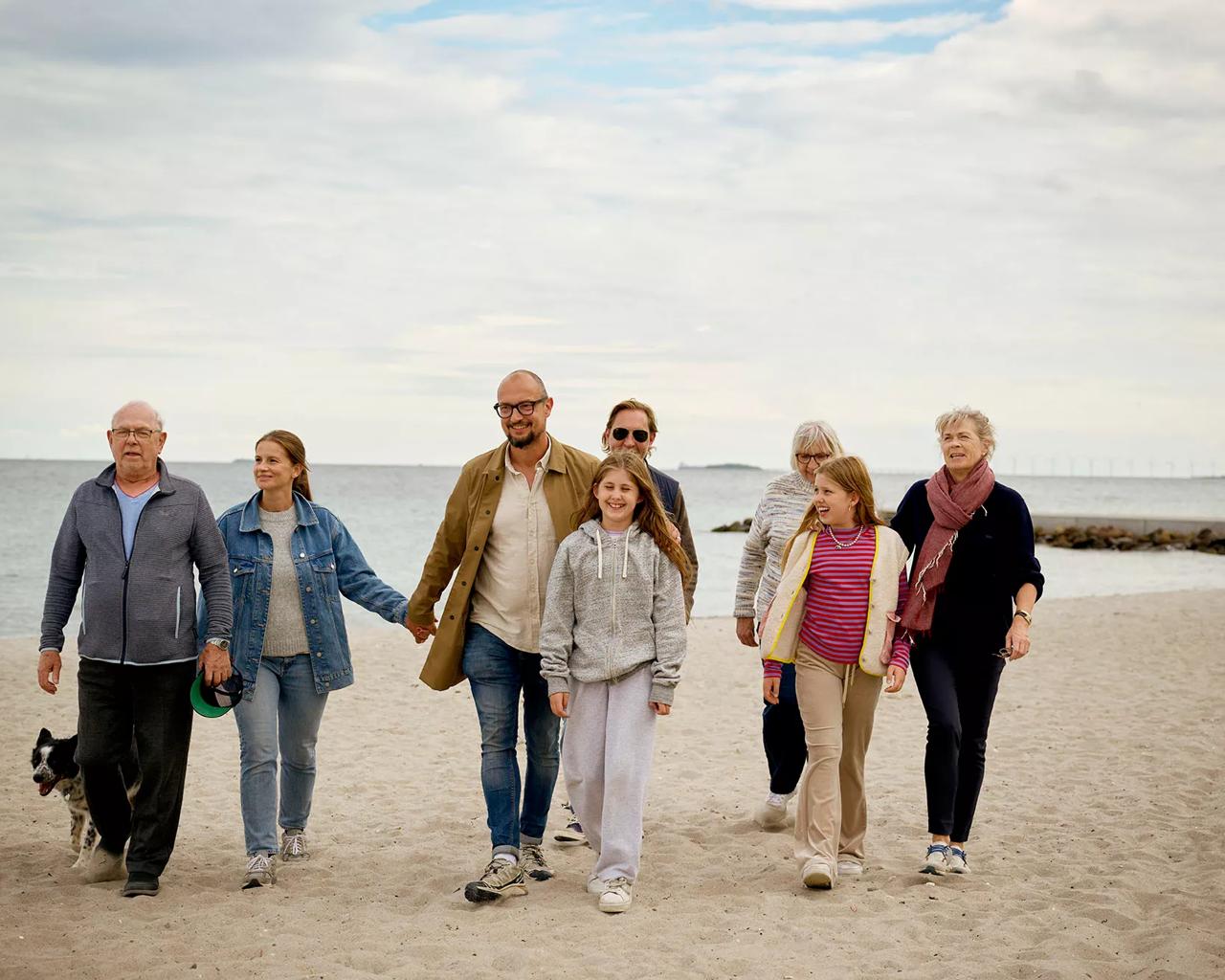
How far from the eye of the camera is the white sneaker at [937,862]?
5277 millimetres

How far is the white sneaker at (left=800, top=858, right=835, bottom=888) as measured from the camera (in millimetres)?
4977

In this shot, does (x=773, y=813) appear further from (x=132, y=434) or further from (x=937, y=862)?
(x=132, y=434)

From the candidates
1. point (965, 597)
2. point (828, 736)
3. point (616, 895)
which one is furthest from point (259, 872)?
point (965, 597)

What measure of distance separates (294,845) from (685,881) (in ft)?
6.23

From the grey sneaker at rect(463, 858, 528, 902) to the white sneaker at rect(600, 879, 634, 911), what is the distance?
0.38 m

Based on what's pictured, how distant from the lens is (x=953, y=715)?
507cm

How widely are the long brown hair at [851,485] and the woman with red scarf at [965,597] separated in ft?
0.94

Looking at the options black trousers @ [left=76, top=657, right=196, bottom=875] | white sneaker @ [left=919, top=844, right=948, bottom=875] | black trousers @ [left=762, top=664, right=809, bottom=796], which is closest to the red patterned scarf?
black trousers @ [left=762, top=664, right=809, bottom=796]

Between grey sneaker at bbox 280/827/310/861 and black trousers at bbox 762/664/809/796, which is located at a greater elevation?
black trousers at bbox 762/664/809/796

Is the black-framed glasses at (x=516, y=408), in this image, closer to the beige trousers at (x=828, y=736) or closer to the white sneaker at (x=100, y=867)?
the beige trousers at (x=828, y=736)

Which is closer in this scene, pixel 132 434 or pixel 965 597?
pixel 132 434

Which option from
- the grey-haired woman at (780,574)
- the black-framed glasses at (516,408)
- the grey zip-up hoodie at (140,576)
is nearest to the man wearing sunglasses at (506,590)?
the black-framed glasses at (516,408)

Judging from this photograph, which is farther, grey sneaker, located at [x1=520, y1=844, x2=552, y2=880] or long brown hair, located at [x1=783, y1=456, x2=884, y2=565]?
grey sneaker, located at [x1=520, y1=844, x2=552, y2=880]

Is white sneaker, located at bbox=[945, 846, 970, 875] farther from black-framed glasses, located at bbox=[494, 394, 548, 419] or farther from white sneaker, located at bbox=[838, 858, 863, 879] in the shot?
black-framed glasses, located at bbox=[494, 394, 548, 419]
